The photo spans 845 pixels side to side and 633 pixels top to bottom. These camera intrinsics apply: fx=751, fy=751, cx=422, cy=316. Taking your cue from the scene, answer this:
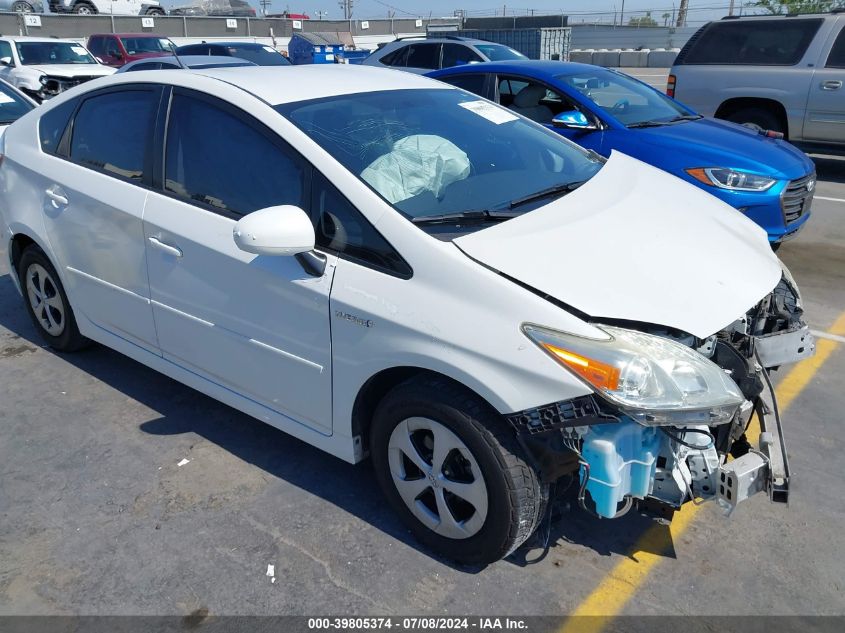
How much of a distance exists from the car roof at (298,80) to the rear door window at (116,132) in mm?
116

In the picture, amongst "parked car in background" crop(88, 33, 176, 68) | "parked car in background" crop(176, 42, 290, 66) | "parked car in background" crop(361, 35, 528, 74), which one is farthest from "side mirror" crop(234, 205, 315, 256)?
"parked car in background" crop(88, 33, 176, 68)

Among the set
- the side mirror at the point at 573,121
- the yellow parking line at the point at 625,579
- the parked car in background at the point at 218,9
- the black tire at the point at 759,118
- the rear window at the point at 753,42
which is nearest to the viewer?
the yellow parking line at the point at 625,579

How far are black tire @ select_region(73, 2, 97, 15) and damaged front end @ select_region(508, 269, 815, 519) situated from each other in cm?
3557

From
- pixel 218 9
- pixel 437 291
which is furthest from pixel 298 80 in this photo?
pixel 218 9

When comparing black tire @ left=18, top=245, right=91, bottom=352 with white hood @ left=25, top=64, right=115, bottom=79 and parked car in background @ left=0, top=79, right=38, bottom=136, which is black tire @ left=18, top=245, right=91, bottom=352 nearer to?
parked car in background @ left=0, top=79, right=38, bottom=136

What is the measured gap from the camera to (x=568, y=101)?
6660 millimetres

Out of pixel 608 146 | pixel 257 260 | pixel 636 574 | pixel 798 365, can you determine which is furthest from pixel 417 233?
pixel 608 146

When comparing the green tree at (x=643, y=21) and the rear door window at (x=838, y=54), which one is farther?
the green tree at (x=643, y=21)

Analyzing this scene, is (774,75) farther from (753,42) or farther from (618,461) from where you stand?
(618,461)

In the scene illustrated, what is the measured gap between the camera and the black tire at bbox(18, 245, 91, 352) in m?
4.36

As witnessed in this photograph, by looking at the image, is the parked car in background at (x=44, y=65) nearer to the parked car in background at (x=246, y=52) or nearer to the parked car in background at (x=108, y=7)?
the parked car in background at (x=246, y=52)

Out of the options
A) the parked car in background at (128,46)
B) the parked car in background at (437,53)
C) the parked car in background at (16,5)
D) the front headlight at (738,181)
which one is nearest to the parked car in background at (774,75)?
the parked car in background at (437,53)

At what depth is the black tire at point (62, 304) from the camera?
172 inches

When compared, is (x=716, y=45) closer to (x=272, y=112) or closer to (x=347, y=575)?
(x=272, y=112)
